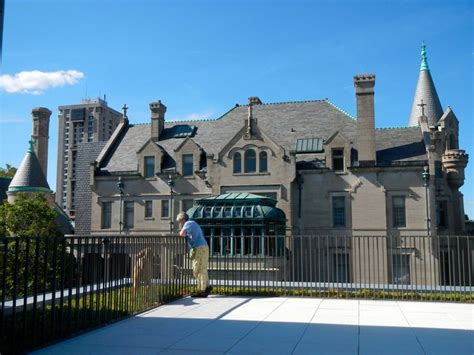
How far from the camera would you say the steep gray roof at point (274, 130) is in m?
35.3

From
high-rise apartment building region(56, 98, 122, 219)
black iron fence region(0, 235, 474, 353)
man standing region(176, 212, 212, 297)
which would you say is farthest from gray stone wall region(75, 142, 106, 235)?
high-rise apartment building region(56, 98, 122, 219)

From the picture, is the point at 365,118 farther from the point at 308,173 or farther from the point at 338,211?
the point at 338,211

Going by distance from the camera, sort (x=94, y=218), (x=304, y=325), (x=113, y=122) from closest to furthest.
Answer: (x=304, y=325) → (x=94, y=218) → (x=113, y=122)

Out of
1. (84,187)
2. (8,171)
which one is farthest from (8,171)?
(84,187)

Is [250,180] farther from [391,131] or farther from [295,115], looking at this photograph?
[391,131]

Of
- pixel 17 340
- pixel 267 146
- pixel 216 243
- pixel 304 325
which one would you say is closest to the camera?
pixel 17 340

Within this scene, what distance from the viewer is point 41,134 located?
2151 inches

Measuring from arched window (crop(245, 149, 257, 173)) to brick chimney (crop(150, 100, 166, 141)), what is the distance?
30.5 ft

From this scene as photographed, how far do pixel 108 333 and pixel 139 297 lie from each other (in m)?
2.33

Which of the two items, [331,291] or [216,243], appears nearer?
[331,291]

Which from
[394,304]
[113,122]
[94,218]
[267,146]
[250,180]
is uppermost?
[113,122]

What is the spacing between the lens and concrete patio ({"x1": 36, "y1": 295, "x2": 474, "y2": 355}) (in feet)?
24.3

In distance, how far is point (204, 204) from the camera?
102ft

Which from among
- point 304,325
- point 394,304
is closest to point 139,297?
point 304,325
